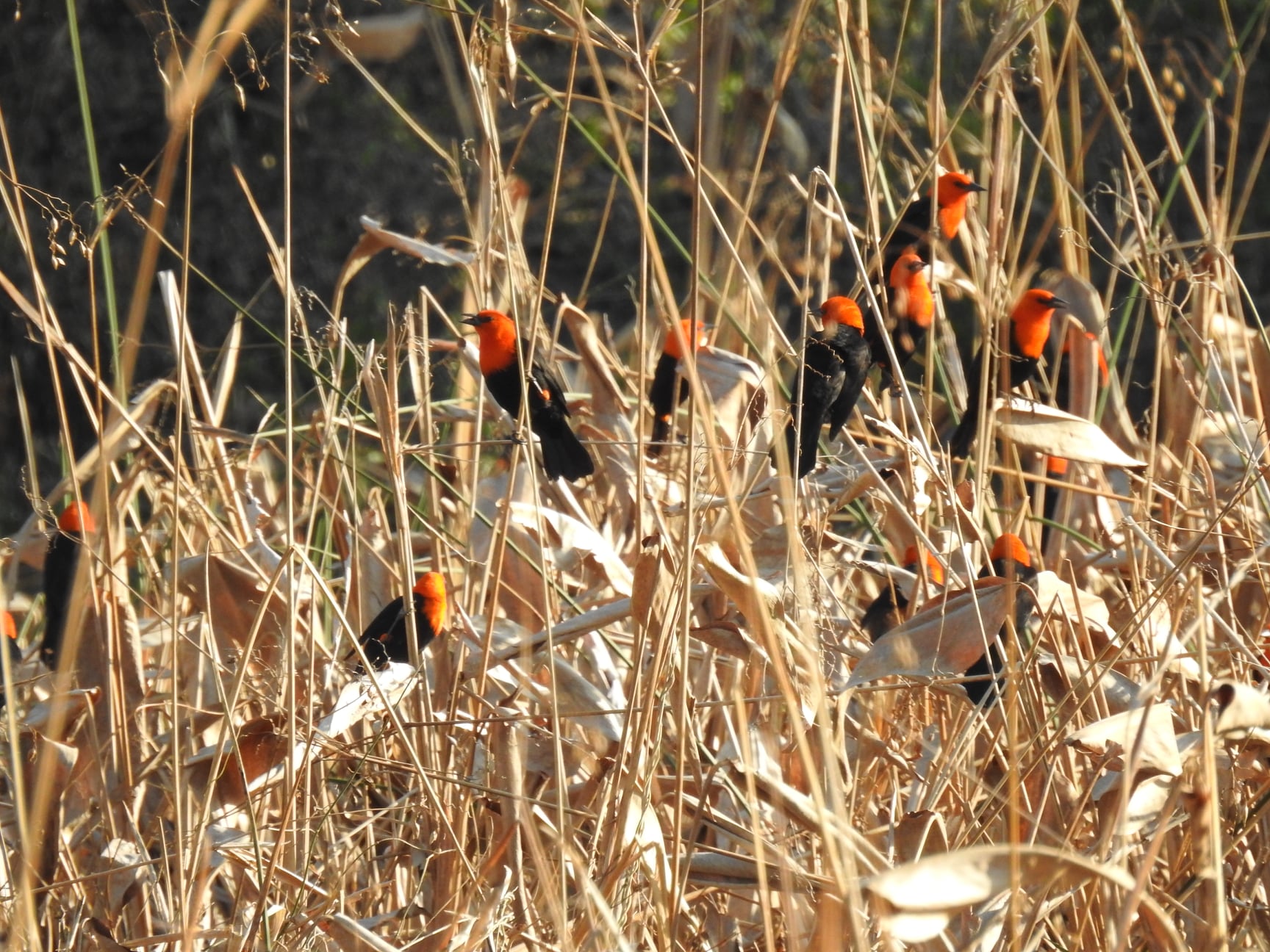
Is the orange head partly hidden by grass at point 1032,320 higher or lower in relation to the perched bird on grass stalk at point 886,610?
higher

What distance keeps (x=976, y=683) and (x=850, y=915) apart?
653mm

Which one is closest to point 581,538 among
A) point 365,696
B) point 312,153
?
point 365,696

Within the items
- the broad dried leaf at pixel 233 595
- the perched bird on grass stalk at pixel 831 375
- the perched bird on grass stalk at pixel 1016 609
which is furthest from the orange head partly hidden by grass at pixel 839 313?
the broad dried leaf at pixel 233 595

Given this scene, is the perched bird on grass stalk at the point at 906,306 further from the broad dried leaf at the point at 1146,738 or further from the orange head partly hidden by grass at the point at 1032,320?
the broad dried leaf at the point at 1146,738

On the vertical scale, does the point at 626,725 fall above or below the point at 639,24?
below

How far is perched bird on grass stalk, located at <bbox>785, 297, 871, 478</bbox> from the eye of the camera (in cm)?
122

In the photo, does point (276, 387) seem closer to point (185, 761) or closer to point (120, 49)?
point (120, 49)

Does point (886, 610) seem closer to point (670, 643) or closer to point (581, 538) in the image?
point (581, 538)

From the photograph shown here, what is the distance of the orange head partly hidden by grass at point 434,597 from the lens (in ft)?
5.27

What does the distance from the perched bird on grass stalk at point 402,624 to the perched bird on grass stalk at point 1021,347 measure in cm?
62

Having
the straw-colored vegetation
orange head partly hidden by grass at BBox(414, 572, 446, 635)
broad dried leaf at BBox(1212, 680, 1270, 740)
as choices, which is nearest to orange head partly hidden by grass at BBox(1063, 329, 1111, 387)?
the straw-colored vegetation

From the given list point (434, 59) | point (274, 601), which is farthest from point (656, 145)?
point (274, 601)

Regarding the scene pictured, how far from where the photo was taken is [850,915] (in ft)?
2.46

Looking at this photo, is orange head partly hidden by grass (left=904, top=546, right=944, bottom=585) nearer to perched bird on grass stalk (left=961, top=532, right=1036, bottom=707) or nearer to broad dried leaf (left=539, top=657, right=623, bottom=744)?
perched bird on grass stalk (left=961, top=532, right=1036, bottom=707)
